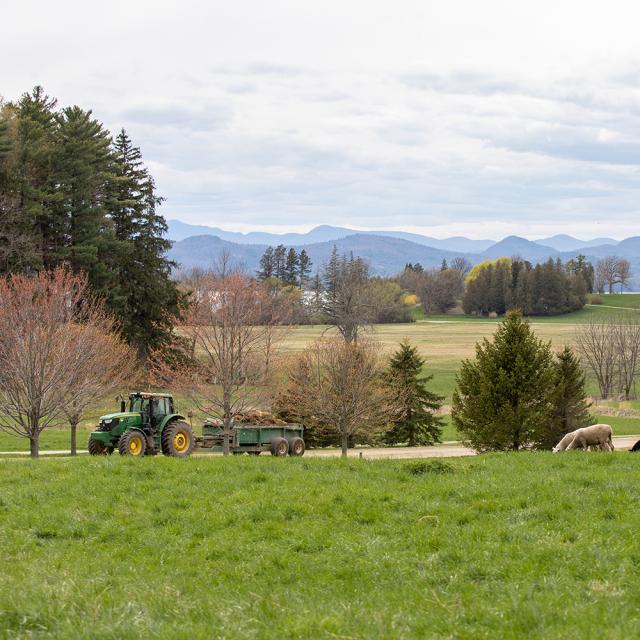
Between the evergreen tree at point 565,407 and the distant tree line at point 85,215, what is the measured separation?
26.1m

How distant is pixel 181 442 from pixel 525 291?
16089 cm

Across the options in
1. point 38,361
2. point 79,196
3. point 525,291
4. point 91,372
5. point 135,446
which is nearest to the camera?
point 135,446

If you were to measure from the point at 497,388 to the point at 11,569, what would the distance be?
28311mm

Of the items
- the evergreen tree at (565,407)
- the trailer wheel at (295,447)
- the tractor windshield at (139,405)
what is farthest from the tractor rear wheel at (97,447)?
the evergreen tree at (565,407)

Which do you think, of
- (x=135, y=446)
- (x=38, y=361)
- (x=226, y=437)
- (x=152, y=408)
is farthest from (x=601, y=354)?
(x=135, y=446)

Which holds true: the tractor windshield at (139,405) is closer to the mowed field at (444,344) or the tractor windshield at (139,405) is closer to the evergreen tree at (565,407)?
the mowed field at (444,344)

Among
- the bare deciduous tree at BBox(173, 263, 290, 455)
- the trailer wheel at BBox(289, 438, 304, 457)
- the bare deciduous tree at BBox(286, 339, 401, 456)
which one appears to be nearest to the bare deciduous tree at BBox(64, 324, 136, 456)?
the bare deciduous tree at BBox(173, 263, 290, 455)

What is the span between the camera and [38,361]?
30781mm

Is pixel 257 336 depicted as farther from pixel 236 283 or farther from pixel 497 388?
pixel 497 388

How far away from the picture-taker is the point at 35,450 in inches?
1206

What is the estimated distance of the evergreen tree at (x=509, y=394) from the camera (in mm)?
36094

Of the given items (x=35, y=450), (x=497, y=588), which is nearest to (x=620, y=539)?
(x=497, y=588)

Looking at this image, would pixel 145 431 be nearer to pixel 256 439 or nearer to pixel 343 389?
pixel 256 439

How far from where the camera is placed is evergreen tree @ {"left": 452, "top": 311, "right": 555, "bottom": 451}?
118ft
